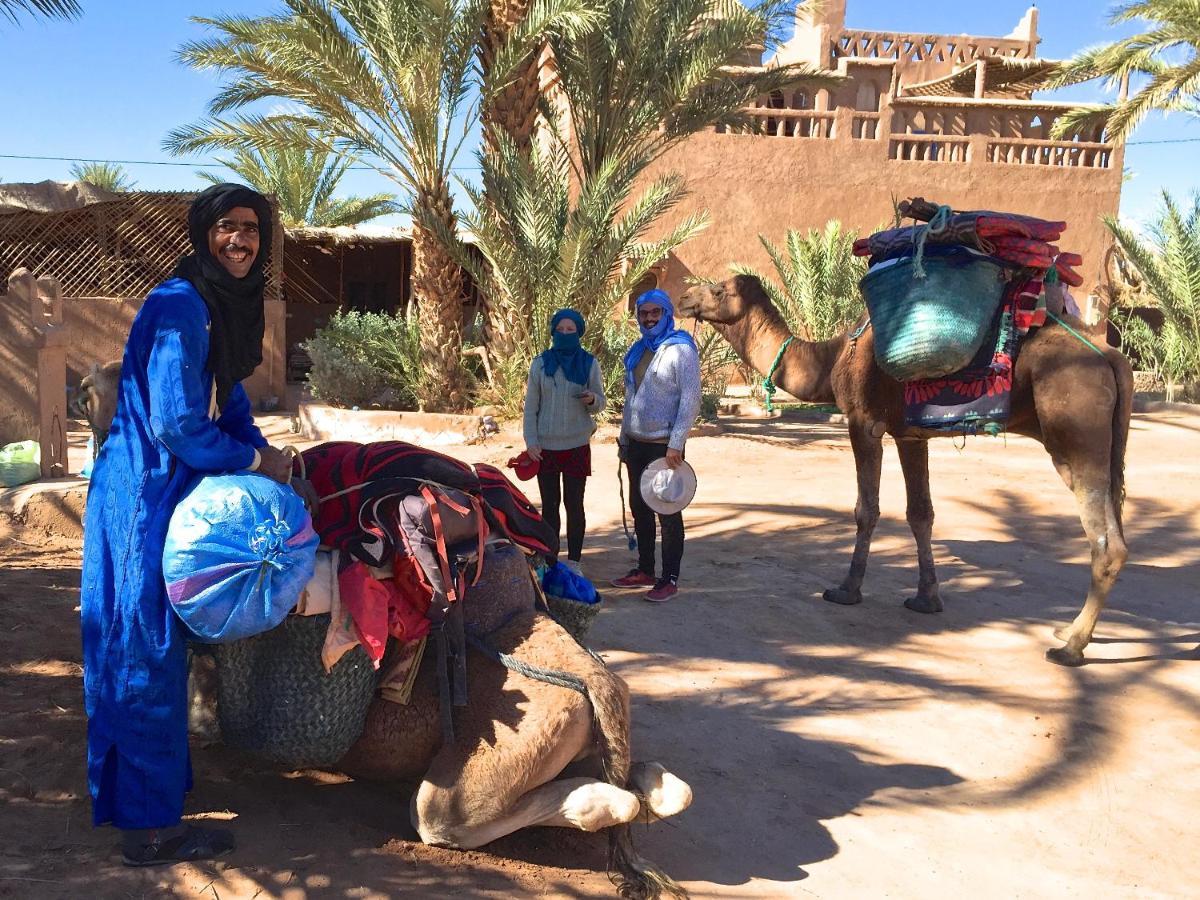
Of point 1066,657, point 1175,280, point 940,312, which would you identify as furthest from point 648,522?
point 1175,280

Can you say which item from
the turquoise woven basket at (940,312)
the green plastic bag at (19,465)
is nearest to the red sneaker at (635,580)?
the turquoise woven basket at (940,312)

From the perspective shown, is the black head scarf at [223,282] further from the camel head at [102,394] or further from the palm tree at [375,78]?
the palm tree at [375,78]

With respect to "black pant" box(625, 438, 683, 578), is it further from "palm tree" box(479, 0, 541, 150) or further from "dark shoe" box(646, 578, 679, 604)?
"palm tree" box(479, 0, 541, 150)

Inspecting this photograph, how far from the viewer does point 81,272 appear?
14.2 meters

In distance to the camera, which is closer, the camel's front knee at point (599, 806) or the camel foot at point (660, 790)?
the camel's front knee at point (599, 806)

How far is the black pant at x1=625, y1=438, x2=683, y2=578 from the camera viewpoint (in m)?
5.87

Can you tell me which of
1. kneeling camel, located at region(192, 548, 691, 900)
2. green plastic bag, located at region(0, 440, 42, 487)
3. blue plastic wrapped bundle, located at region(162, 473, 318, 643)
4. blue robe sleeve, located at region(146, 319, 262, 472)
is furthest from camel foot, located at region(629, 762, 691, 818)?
green plastic bag, located at region(0, 440, 42, 487)

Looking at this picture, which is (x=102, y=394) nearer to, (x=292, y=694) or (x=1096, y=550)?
(x=292, y=694)

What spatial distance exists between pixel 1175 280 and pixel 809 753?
15000mm

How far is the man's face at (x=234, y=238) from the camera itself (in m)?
2.83

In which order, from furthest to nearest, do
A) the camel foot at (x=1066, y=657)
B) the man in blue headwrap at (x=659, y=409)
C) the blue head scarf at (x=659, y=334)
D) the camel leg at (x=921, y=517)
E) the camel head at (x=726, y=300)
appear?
1. the camel head at (x=726, y=300)
2. the camel leg at (x=921, y=517)
3. the blue head scarf at (x=659, y=334)
4. the man in blue headwrap at (x=659, y=409)
5. the camel foot at (x=1066, y=657)

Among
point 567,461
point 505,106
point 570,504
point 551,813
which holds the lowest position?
point 551,813

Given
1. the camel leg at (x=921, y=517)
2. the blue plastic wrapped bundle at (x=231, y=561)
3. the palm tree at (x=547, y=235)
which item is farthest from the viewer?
the palm tree at (x=547, y=235)

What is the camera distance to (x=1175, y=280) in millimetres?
16172
